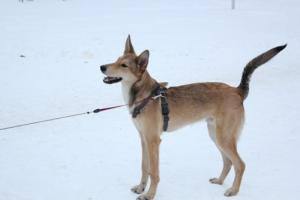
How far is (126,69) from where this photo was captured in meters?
4.55

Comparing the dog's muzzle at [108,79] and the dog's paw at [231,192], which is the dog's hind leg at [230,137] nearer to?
the dog's paw at [231,192]

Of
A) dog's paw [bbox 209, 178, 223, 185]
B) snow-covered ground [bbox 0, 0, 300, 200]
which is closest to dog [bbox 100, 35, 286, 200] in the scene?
dog's paw [bbox 209, 178, 223, 185]

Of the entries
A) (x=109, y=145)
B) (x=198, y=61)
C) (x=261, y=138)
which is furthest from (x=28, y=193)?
(x=198, y=61)

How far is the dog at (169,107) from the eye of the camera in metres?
4.59

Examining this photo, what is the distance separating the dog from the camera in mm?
4594

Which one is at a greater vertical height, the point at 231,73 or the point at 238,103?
the point at 238,103

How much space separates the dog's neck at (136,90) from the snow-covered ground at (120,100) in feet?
3.92

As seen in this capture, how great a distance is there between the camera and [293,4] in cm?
2370

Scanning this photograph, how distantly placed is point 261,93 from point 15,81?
5.82 m

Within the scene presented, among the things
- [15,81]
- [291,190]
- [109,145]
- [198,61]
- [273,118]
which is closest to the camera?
[291,190]

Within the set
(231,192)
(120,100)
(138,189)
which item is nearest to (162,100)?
(138,189)

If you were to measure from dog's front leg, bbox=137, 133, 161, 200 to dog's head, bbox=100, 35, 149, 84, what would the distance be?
0.69 meters

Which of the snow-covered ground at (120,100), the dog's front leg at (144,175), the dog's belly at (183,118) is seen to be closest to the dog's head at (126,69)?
the dog's belly at (183,118)

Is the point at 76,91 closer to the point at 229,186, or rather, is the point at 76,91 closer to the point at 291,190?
the point at 229,186
